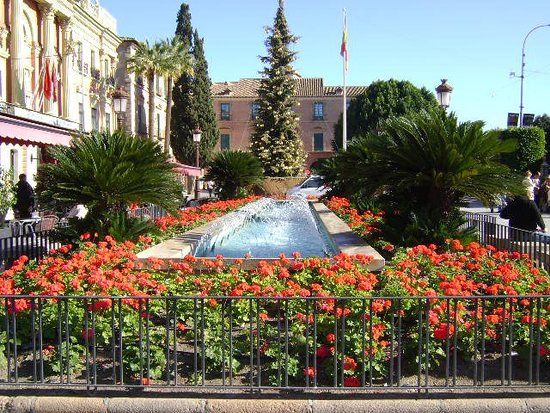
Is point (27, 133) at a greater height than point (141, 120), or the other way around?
point (141, 120)

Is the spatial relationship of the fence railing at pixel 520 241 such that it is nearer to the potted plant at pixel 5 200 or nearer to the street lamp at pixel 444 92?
the street lamp at pixel 444 92

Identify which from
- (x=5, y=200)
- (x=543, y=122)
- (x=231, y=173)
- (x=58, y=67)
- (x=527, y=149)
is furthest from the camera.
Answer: (x=543, y=122)

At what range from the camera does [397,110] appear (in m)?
59.8

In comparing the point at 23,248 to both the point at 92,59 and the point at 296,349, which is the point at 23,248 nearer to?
the point at 296,349

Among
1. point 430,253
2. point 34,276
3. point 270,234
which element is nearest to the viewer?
point 34,276

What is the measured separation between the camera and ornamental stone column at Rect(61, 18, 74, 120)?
36.4 meters

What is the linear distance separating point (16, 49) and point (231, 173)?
512 inches

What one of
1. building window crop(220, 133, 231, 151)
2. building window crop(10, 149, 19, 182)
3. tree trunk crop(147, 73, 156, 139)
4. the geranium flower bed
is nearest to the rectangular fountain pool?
the geranium flower bed

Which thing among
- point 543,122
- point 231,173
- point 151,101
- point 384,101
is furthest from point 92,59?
point 543,122

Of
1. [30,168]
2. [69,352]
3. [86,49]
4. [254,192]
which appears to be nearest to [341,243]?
[69,352]

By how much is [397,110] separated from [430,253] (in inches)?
2108

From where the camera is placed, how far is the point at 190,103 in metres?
53.2

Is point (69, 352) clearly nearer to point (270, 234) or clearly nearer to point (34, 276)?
point (34, 276)

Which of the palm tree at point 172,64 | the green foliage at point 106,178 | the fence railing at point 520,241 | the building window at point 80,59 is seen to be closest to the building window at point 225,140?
the palm tree at point 172,64
